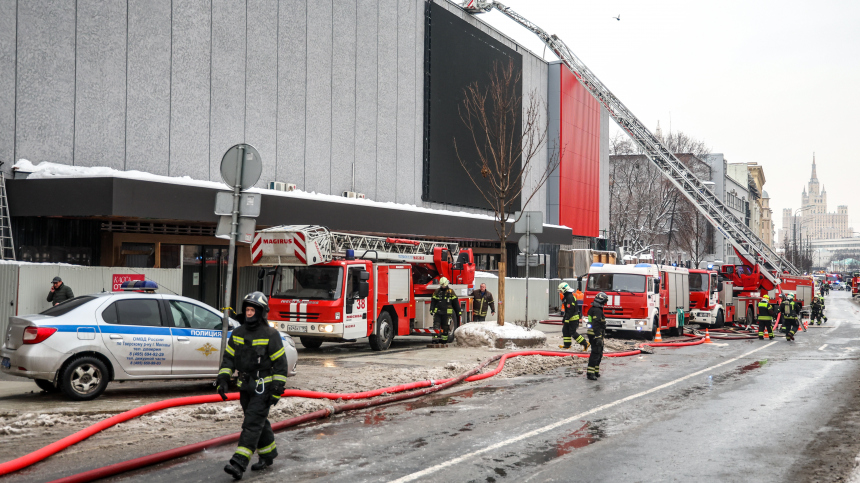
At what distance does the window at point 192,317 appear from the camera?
10.9 meters

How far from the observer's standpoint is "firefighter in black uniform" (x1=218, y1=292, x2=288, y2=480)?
261 inches

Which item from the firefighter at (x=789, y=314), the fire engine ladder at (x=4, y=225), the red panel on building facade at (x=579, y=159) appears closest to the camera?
the fire engine ladder at (x=4, y=225)

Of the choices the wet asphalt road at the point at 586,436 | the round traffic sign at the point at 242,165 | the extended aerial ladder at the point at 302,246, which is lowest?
the wet asphalt road at the point at 586,436

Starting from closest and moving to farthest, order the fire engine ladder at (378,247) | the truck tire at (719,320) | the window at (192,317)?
the window at (192,317) < the fire engine ladder at (378,247) < the truck tire at (719,320)

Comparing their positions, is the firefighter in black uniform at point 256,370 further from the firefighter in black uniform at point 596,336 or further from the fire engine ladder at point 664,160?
the fire engine ladder at point 664,160

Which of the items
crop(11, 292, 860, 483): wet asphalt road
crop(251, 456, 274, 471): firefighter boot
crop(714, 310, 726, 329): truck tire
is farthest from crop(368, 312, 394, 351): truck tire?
crop(714, 310, 726, 329): truck tire

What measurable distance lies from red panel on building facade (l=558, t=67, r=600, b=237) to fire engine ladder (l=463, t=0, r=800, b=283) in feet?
2.79

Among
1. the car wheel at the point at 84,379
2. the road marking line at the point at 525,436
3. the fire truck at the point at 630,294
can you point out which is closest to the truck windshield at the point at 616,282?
the fire truck at the point at 630,294

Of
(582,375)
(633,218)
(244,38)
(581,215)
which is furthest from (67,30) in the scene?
(633,218)

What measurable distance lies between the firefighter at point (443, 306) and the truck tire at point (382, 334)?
1321mm

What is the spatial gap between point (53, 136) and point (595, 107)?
34976 mm

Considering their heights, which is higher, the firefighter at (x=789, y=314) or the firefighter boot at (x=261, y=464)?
the firefighter at (x=789, y=314)

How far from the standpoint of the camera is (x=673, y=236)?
68188 millimetres

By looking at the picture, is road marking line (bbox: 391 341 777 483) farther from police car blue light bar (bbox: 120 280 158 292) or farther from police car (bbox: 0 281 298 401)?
police car blue light bar (bbox: 120 280 158 292)
